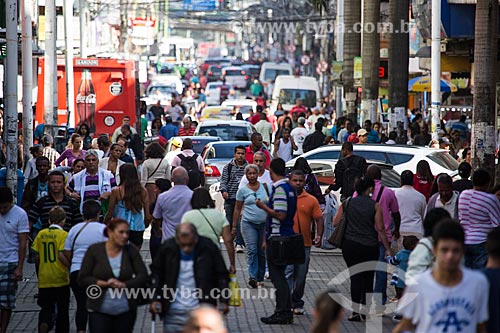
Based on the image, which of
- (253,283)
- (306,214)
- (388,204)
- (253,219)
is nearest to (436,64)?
(253,283)

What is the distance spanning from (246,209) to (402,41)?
732 inches

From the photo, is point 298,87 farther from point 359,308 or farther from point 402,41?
point 359,308

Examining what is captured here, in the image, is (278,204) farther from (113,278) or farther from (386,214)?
(113,278)

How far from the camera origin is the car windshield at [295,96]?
54469 millimetres

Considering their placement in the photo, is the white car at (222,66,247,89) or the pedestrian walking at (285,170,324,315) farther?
the white car at (222,66,247,89)

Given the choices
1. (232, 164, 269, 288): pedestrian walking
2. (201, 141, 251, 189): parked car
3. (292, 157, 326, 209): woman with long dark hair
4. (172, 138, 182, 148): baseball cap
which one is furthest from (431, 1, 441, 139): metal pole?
(232, 164, 269, 288): pedestrian walking

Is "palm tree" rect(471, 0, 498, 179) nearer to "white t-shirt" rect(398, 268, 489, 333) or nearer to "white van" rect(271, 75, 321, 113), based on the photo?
"white t-shirt" rect(398, 268, 489, 333)

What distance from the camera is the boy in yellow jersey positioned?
1198 cm

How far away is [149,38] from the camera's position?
93500mm

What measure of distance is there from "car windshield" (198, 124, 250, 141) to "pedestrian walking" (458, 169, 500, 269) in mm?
17057

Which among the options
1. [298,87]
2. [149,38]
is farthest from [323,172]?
[149,38]

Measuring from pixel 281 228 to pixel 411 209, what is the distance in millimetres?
1855

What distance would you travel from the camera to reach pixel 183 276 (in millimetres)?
9812

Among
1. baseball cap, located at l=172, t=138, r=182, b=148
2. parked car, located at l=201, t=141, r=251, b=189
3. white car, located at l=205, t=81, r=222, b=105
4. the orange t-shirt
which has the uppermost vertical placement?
the orange t-shirt
